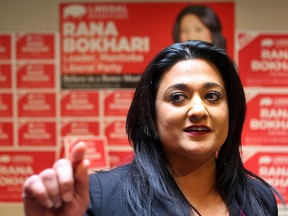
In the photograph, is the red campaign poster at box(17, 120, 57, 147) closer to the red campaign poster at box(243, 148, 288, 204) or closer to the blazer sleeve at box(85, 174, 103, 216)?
the red campaign poster at box(243, 148, 288, 204)

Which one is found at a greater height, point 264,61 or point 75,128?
point 264,61

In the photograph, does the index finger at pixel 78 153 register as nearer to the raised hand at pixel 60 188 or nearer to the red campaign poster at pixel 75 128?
the raised hand at pixel 60 188

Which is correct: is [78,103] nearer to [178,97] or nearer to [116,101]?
[116,101]

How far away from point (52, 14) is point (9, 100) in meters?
0.66

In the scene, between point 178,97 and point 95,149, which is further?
point 95,149

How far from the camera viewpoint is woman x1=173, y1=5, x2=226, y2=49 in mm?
2406

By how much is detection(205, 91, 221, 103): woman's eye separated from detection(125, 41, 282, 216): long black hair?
8cm

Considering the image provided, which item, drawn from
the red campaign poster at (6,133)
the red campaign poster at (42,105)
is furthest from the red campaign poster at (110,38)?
the red campaign poster at (6,133)

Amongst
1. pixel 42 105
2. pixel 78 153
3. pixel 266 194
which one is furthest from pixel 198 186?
pixel 42 105

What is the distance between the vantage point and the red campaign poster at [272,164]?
96.1 inches

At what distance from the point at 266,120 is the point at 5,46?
1.87 metres

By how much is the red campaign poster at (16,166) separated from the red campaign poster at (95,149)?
21cm

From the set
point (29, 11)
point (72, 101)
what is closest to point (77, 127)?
point (72, 101)

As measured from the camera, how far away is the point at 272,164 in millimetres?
2443
